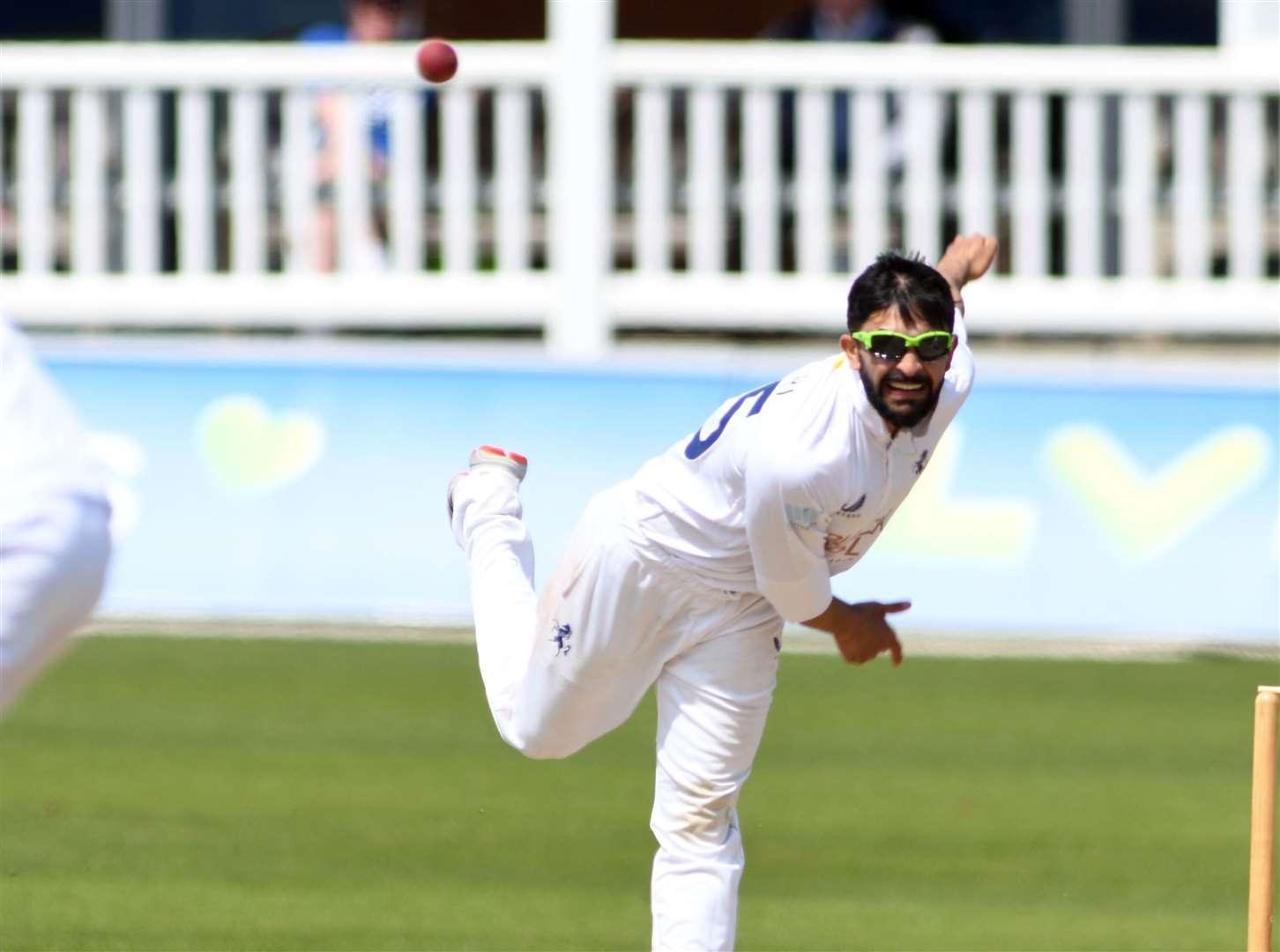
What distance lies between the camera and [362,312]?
504 inches

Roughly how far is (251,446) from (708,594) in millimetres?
6416

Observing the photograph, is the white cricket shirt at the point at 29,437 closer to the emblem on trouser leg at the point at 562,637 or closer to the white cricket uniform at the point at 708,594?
the white cricket uniform at the point at 708,594

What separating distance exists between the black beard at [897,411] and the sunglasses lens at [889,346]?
39 millimetres

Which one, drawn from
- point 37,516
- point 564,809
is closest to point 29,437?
point 37,516

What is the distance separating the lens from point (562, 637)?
19.8 ft

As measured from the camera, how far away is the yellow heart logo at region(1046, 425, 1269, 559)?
11633 mm

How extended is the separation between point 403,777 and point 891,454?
3.91m

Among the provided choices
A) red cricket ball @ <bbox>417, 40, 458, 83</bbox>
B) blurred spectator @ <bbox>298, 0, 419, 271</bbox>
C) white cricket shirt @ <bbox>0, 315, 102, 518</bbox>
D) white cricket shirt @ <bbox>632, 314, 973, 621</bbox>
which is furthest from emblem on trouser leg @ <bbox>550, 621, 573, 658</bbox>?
blurred spectator @ <bbox>298, 0, 419, 271</bbox>

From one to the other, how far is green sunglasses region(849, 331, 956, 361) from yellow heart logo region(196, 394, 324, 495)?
22.3 feet

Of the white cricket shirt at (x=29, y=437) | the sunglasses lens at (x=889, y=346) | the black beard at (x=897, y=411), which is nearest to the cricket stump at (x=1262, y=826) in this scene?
the black beard at (x=897, y=411)

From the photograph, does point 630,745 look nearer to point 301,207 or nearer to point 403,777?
point 403,777

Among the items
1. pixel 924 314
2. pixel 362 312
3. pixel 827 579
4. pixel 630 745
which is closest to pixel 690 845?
pixel 827 579

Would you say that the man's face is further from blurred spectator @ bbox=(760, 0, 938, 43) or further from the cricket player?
blurred spectator @ bbox=(760, 0, 938, 43)

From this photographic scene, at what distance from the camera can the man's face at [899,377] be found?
5.45 m
